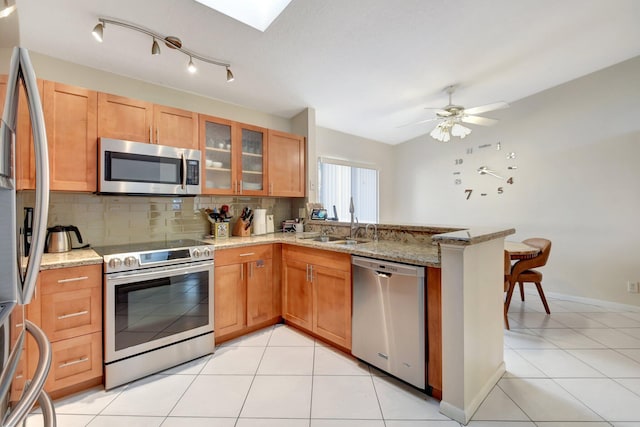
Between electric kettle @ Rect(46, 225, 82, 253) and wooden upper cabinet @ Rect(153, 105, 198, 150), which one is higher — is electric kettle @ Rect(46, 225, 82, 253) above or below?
below

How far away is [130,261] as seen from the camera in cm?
185

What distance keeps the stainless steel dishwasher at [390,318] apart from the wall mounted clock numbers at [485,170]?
3470 mm

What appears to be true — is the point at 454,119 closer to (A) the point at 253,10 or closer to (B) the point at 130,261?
(A) the point at 253,10

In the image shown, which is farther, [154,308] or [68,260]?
[154,308]

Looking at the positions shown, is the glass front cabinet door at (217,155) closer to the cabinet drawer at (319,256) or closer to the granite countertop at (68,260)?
the cabinet drawer at (319,256)

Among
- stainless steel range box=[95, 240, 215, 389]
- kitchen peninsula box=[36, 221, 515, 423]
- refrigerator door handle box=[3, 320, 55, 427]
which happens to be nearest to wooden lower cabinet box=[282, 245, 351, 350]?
kitchen peninsula box=[36, 221, 515, 423]

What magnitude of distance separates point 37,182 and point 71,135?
68.1 inches

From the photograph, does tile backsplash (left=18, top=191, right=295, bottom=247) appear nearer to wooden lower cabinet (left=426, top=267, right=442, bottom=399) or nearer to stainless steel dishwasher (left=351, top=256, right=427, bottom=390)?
stainless steel dishwasher (left=351, top=256, right=427, bottom=390)

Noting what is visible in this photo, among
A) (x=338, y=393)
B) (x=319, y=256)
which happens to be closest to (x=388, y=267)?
(x=319, y=256)

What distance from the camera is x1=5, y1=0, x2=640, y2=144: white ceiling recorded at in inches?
75.1

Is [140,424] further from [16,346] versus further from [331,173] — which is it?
[331,173]

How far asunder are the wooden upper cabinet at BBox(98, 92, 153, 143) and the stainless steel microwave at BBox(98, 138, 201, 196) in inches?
4.6

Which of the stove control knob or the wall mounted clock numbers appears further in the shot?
the wall mounted clock numbers

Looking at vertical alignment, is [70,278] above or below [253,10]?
below
